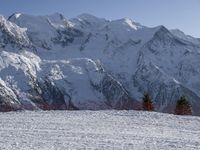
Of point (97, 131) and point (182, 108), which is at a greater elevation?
point (97, 131)

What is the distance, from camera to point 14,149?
24.0 m

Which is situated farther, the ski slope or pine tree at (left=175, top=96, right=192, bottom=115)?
pine tree at (left=175, top=96, right=192, bottom=115)

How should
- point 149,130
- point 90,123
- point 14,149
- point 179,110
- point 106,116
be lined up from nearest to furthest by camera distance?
point 14,149 → point 149,130 → point 90,123 → point 106,116 → point 179,110

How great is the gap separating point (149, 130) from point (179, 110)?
24460mm

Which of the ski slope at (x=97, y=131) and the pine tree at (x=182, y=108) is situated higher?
the ski slope at (x=97, y=131)

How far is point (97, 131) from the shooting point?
30.2 m

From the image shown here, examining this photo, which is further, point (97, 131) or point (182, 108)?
point (182, 108)

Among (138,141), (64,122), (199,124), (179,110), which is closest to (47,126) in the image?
(64,122)

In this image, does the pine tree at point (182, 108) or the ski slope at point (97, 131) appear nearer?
the ski slope at point (97, 131)

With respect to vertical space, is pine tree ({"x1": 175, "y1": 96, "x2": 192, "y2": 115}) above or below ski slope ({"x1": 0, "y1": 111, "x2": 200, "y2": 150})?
below

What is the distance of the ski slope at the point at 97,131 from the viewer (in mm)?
25547

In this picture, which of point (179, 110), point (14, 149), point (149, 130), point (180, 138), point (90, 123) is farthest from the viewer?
point (179, 110)

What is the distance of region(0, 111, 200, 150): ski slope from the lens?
1006 inches

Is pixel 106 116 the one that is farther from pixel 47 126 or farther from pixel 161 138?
pixel 161 138
